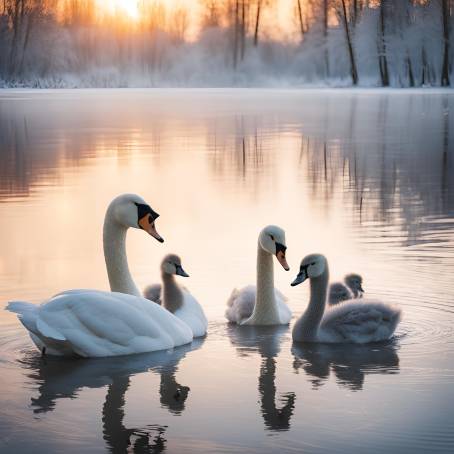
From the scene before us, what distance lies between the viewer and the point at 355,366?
6.21 metres

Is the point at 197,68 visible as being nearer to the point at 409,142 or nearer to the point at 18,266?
Result: the point at 409,142

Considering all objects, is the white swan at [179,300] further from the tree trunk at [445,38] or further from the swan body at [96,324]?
the tree trunk at [445,38]

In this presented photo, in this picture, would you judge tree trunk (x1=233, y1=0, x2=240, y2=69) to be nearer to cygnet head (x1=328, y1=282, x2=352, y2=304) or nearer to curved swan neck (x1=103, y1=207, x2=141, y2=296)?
cygnet head (x1=328, y1=282, x2=352, y2=304)

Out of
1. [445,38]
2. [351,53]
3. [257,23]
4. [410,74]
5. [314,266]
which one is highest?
[257,23]

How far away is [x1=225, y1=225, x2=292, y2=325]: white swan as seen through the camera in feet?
23.8

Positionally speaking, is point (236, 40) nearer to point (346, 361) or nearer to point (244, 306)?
point (244, 306)

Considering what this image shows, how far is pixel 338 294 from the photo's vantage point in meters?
7.61

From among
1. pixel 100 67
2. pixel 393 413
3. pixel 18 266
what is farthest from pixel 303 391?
pixel 100 67

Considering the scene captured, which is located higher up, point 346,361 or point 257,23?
point 257,23

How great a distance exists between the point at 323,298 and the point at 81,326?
1.46 metres

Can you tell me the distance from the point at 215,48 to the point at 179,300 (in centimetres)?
5567

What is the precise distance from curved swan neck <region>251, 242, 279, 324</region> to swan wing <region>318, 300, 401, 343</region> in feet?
1.75

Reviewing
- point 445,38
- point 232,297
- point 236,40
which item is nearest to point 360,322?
point 232,297

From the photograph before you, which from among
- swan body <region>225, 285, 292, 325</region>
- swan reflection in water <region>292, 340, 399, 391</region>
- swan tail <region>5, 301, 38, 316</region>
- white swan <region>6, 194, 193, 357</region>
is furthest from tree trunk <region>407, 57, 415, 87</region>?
swan tail <region>5, 301, 38, 316</region>
